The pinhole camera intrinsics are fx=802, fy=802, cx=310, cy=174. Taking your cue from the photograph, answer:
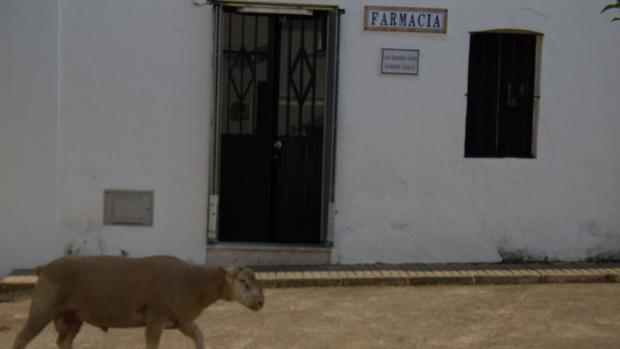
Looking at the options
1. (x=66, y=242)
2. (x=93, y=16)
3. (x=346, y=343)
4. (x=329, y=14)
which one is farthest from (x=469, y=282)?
(x=93, y=16)

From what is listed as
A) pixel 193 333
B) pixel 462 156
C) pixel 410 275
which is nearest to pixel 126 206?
pixel 410 275

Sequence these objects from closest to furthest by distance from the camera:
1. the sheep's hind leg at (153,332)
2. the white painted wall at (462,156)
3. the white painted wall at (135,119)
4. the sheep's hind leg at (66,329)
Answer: the sheep's hind leg at (153,332), the sheep's hind leg at (66,329), the white painted wall at (135,119), the white painted wall at (462,156)

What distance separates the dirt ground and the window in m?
1.90

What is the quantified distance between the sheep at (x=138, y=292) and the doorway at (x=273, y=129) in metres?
4.01

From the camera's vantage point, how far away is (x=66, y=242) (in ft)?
28.8

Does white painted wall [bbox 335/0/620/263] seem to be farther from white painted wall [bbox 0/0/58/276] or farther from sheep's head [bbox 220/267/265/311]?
sheep's head [bbox 220/267/265/311]

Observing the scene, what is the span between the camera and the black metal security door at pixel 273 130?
905cm

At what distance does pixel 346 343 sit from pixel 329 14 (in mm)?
4003

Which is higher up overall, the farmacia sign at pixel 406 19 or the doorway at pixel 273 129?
the farmacia sign at pixel 406 19

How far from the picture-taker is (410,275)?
27.4 ft

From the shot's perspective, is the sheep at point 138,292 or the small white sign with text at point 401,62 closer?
the sheep at point 138,292

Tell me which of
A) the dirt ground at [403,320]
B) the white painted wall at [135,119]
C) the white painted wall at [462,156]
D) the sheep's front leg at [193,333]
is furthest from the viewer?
the white painted wall at [462,156]

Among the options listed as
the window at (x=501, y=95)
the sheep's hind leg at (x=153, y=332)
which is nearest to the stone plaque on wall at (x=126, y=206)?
the window at (x=501, y=95)

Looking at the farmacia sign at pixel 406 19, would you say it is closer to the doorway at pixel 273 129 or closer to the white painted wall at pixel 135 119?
the doorway at pixel 273 129
